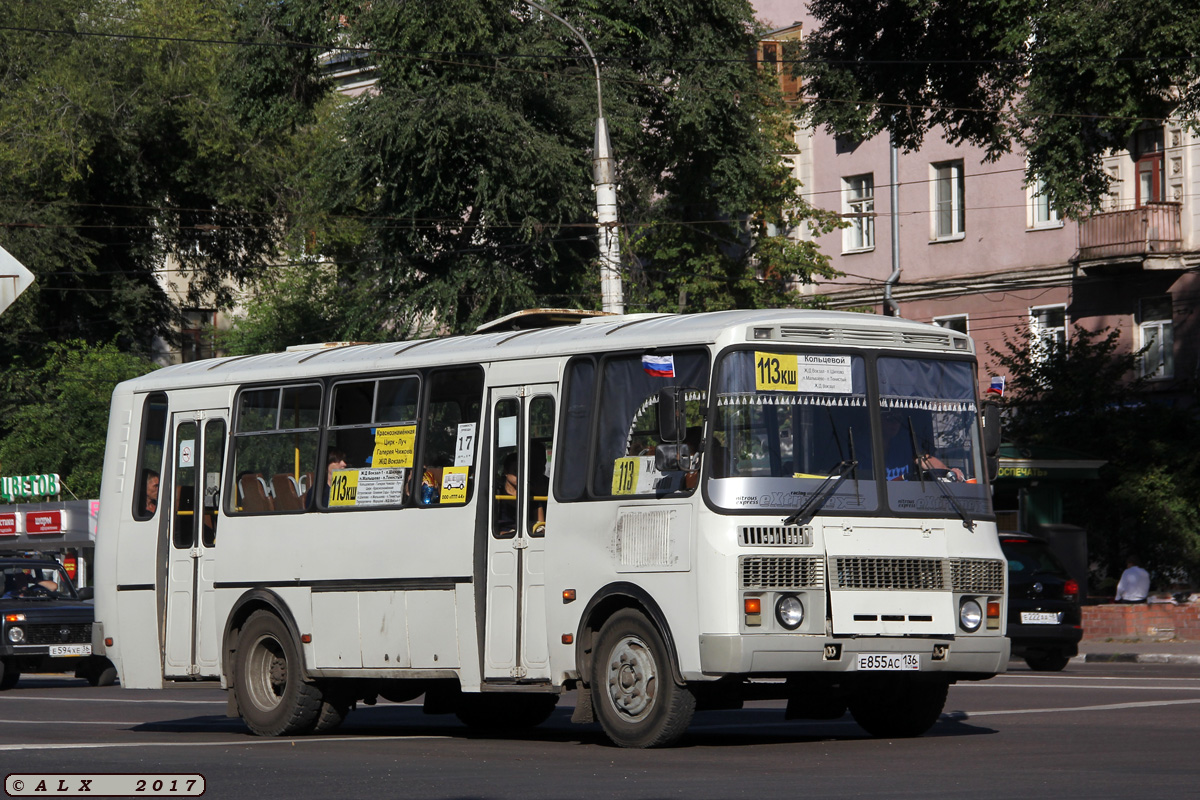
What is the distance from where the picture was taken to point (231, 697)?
15.3 metres

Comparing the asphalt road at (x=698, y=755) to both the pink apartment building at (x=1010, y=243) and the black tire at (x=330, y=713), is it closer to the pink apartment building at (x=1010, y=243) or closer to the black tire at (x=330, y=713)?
the black tire at (x=330, y=713)

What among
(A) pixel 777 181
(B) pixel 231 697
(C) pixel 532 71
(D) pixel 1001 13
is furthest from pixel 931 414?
(A) pixel 777 181

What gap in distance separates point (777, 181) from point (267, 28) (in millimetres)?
12189

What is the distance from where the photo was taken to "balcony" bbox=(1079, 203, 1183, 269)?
42.4 metres

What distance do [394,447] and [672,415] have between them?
315 cm

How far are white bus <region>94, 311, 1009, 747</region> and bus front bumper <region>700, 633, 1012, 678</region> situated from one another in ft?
0.06

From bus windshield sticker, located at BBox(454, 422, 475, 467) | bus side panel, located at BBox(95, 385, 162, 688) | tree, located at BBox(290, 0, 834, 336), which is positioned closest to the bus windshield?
bus windshield sticker, located at BBox(454, 422, 475, 467)

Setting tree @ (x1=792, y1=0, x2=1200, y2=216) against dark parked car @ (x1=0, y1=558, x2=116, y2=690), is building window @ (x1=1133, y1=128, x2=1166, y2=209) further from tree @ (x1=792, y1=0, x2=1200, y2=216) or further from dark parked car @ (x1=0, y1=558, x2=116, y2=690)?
dark parked car @ (x1=0, y1=558, x2=116, y2=690)

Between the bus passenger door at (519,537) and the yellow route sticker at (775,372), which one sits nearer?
the yellow route sticker at (775,372)

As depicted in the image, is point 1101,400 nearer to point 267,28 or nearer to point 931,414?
point 267,28

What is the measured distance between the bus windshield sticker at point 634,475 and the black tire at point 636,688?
2.54ft

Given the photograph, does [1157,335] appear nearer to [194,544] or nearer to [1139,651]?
[1139,651]

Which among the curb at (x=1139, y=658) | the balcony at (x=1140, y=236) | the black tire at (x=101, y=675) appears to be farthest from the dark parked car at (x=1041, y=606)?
the balcony at (x=1140, y=236)

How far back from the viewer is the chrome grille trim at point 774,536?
12.1 m
